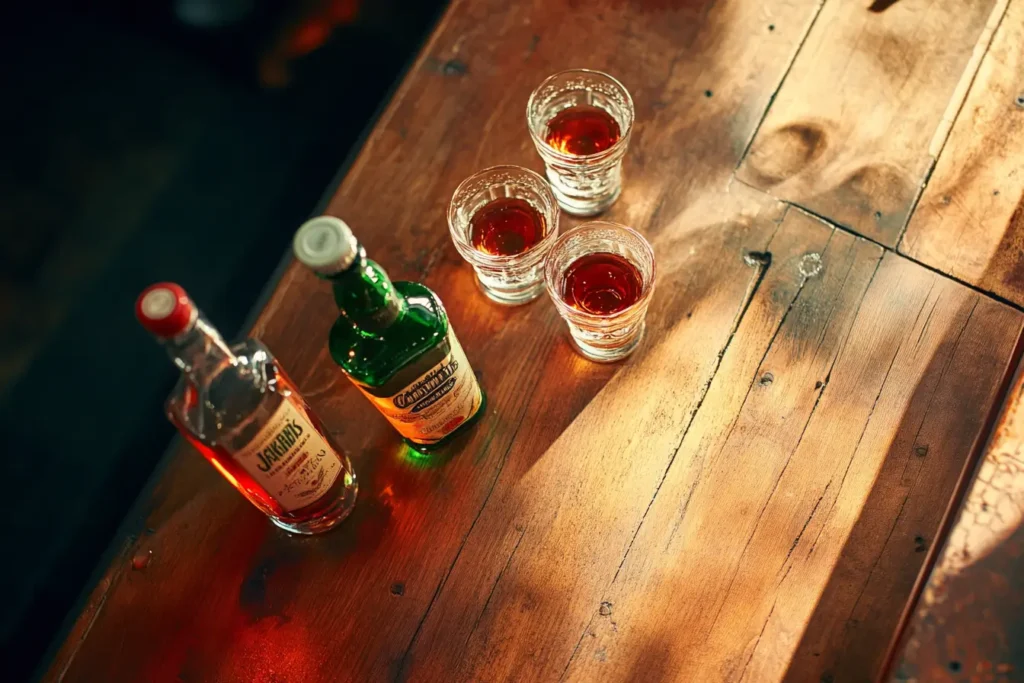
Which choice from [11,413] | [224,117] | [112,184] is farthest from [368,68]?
[11,413]

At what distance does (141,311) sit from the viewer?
719 millimetres

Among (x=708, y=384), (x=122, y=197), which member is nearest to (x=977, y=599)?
(x=708, y=384)

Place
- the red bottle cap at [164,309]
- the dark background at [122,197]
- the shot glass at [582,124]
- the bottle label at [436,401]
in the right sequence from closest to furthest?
the red bottle cap at [164,309]
the bottle label at [436,401]
the shot glass at [582,124]
the dark background at [122,197]

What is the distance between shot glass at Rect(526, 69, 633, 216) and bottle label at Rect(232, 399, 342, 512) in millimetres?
505

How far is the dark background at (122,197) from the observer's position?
1594 mm

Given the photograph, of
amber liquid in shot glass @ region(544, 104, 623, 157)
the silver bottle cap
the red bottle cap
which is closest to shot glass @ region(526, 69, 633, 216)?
amber liquid in shot glass @ region(544, 104, 623, 157)

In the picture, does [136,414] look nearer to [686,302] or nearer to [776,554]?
[686,302]

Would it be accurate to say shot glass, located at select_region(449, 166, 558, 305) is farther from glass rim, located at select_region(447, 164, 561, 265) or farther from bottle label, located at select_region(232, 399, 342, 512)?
bottle label, located at select_region(232, 399, 342, 512)

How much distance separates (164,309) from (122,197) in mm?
1181

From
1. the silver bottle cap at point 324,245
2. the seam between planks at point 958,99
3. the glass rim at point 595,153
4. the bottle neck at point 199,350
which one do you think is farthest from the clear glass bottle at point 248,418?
the seam between planks at point 958,99

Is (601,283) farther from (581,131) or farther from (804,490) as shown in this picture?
(804,490)

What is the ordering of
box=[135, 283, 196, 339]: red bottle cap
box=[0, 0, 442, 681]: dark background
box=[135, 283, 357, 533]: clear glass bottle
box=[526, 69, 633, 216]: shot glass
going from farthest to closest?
box=[0, 0, 442, 681]: dark background → box=[526, 69, 633, 216]: shot glass → box=[135, 283, 357, 533]: clear glass bottle → box=[135, 283, 196, 339]: red bottle cap

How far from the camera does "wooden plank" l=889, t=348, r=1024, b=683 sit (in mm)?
915

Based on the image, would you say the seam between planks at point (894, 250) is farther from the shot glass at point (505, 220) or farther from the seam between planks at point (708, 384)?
the shot glass at point (505, 220)
